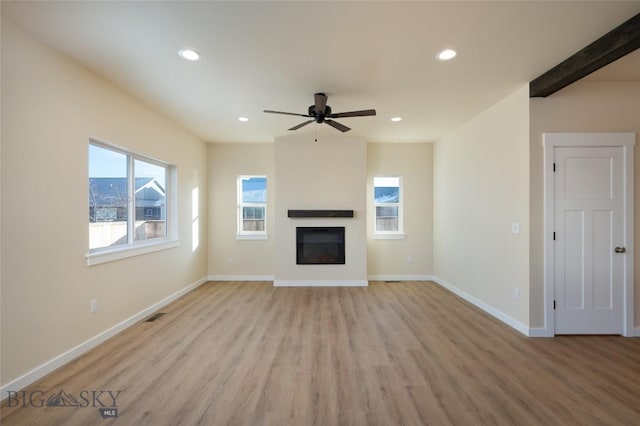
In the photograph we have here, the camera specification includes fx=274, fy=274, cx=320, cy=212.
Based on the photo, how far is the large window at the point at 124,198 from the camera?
2.95m

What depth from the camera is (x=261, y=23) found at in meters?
2.03

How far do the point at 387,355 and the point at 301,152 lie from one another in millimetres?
3707

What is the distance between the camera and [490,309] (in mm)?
3643

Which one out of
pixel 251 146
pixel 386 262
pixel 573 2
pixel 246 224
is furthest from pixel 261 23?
pixel 386 262

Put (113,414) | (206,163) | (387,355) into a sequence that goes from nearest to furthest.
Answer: (113,414), (387,355), (206,163)

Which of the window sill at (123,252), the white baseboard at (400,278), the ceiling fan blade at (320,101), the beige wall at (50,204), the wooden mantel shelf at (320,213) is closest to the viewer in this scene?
the beige wall at (50,204)

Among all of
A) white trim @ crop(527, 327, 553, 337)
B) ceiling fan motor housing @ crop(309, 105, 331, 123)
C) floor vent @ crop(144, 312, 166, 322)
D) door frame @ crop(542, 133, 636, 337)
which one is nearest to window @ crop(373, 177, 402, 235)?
ceiling fan motor housing @ crop(309, 105, 331, 123)

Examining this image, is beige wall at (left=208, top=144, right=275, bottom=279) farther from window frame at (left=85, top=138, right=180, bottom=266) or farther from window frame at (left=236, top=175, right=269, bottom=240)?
window frame at (left=85, top=138, right=180, bottom=266)

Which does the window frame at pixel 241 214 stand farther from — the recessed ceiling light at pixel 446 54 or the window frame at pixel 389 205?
the recessed ceiling light at pixel 446 54

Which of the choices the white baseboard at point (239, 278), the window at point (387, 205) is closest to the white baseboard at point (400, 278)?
the window at point (387, 205)

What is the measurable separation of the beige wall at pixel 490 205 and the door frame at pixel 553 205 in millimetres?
188

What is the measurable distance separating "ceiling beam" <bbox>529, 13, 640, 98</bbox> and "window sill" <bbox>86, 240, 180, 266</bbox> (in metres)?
4.82

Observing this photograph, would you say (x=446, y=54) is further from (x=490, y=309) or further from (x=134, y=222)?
(x=134, y=222)

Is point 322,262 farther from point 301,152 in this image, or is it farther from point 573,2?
point 573,2
